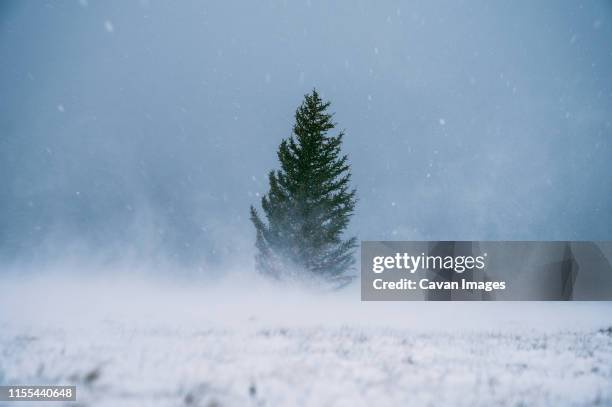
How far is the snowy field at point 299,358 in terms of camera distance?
16.1ft

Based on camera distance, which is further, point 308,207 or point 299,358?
point 308,207

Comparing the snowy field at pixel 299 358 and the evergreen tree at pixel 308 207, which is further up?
the evergreen tree at pixel 308 207

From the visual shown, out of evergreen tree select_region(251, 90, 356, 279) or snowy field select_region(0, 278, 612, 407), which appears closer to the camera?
snowy field select_region(0, 278, 612, 407)

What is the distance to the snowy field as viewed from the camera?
490 cm

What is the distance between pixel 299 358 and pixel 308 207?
38.6 ft

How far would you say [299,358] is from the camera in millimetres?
6219

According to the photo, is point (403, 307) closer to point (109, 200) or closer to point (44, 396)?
point (44, 396)

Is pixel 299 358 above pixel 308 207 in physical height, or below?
below

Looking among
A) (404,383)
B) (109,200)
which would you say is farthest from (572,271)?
(109,200)

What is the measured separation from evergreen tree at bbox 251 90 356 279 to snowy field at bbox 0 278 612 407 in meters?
6.65

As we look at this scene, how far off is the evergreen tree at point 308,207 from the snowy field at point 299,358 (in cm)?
665

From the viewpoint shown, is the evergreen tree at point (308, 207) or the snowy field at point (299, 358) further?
the evergreen tree at point (308, 207)

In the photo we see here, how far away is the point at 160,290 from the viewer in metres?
18.8

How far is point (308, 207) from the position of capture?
17.7 meters
